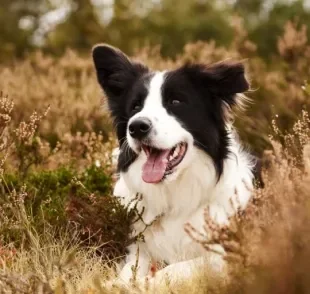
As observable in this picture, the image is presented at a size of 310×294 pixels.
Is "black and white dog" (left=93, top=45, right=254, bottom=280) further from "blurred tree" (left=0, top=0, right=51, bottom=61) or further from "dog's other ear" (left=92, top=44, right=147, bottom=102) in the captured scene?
"blurred tree" (left=0, top=0, right=51, bottom=61)

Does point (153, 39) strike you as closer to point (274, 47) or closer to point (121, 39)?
point (121, 39)

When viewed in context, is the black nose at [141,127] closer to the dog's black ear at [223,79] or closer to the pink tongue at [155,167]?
the pink tongue at [155,167]

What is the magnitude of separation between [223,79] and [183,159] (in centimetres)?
63

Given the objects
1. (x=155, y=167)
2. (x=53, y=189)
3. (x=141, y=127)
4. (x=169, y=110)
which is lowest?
(x=53, y=189)

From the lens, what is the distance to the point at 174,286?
412cm

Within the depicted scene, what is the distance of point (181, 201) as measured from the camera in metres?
5.03

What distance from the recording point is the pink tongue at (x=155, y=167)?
15.7 ft

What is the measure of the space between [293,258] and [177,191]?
2.05 meters

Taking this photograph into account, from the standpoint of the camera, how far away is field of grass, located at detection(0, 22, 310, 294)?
3188 millimetres

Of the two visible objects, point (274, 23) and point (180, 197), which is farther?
point (274, 23)

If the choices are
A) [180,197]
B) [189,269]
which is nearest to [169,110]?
[180,197]

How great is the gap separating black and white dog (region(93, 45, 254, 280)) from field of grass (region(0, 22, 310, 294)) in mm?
180

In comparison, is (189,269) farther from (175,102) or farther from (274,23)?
(274,23)

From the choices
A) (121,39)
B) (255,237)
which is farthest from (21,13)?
(255,237)
